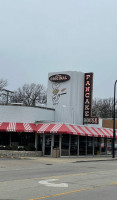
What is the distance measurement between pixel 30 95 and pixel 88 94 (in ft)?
126

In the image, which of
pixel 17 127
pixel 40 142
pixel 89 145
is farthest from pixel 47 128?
pixel 89 145

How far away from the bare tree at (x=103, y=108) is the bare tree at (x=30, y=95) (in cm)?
1807

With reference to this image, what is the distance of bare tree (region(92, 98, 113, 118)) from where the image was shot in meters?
83.7

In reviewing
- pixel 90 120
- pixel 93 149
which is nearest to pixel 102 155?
pixel 93 149

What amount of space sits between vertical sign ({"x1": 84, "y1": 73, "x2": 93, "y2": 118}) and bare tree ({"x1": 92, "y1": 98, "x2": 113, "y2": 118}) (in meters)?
→ 48.3

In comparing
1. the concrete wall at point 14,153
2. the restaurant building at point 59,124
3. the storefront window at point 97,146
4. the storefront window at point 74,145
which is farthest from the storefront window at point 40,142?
the storefront window at point 97,146

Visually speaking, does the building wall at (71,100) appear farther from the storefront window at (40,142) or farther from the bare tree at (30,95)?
the bare tree at (30,95)

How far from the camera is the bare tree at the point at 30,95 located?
70688 mm

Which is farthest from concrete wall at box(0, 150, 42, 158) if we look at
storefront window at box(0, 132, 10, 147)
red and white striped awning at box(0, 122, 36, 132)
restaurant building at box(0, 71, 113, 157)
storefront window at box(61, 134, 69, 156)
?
storefront window at box(61, 134, 69, 156)

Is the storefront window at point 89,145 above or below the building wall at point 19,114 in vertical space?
below

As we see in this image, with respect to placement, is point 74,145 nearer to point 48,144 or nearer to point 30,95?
point 48,144

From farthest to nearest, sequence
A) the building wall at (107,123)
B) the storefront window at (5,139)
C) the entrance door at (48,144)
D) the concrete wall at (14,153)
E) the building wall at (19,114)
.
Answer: the building wall at (107,123)
the storefront window at (5,139)
the building wall at (19,114)
the entrance door at (48,144)
the concrete wall at (14,153)

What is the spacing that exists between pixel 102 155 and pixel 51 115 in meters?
7.92

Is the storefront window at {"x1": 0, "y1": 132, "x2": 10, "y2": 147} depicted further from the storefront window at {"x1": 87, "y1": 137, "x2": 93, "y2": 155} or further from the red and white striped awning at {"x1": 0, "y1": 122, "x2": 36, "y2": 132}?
the storefront window at {"x1": 87, "y1": 137, "x2": 93, "y2": 155}
